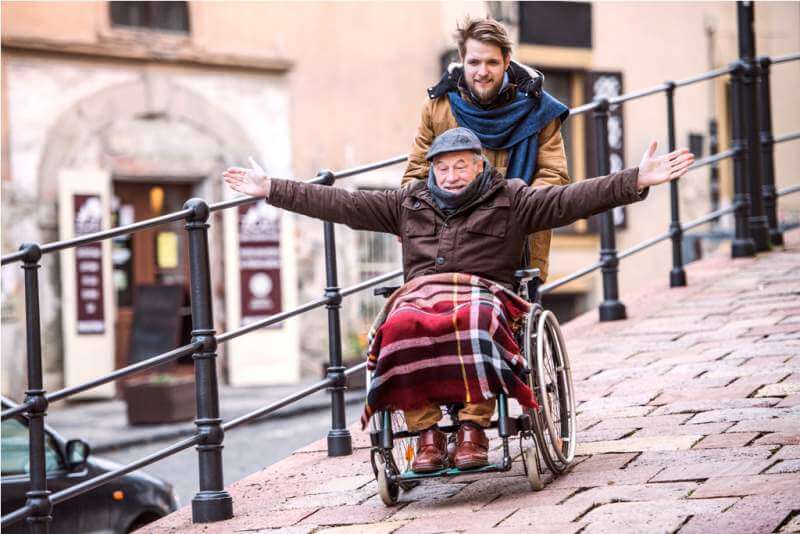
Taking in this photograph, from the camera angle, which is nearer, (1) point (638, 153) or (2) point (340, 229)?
(2) point (340, 229)

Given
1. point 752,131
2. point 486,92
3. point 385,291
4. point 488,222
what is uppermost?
point 752,131

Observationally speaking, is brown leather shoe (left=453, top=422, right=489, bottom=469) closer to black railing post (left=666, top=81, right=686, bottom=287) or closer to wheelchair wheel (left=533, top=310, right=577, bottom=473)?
wheelchair wheel (left=533, top=310, right=577, bottom=473)

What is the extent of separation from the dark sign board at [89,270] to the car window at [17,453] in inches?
344

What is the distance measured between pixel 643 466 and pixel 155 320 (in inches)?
470

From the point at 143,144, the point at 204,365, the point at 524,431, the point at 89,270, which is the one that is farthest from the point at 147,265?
the point at 524,431

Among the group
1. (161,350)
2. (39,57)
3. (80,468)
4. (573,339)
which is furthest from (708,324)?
(39,57)

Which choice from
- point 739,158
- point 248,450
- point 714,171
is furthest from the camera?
point 714,171

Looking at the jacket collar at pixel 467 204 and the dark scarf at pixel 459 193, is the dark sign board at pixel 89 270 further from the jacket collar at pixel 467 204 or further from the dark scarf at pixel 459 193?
the dark scarf at pixel 459 193

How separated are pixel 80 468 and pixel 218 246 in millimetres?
10480

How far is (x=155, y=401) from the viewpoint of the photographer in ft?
48.7

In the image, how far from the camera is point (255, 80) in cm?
1869

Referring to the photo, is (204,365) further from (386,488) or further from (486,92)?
(486,92)

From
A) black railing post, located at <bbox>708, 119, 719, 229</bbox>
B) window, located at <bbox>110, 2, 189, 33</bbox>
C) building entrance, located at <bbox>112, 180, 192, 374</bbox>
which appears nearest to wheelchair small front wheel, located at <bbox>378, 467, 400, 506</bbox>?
building entrance, located at <bbox>112, 180, 192, 374</bbox>

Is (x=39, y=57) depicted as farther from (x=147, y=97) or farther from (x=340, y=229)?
(x=340, y=229)
